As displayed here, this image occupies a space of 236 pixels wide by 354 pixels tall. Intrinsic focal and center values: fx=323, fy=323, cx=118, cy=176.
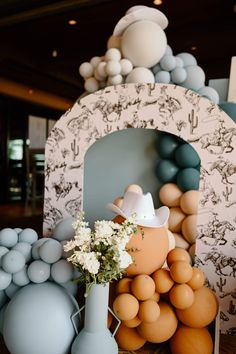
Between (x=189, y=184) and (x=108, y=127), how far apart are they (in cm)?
48

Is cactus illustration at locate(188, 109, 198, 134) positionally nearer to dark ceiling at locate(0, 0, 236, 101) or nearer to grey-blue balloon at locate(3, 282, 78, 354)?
grey-blue balloon at locate(3, 282, 78, 354)

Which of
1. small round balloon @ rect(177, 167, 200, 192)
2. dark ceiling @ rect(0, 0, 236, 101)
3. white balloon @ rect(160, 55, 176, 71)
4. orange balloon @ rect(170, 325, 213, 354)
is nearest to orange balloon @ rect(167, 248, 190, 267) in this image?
orange balloon @ rect(170, 325, 213, 354)

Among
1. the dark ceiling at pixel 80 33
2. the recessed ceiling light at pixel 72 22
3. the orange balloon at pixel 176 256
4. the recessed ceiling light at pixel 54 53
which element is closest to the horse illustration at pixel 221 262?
the orange balloon at pixel 176 256

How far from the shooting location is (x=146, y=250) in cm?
124

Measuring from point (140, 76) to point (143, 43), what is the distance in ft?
0.50

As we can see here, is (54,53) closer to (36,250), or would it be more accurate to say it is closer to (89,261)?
(36,250)

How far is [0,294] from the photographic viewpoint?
1311 mm

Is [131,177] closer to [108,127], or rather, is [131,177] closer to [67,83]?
[108,127]

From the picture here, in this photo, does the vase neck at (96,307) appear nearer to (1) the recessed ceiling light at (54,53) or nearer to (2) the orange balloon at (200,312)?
(2) the orange balloon at (200,312)

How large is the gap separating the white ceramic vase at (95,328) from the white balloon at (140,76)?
98 cm

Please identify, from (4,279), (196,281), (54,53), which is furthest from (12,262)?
(54,53)

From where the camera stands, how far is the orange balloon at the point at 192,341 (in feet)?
4.10

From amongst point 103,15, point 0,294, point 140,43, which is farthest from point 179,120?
point 103,15

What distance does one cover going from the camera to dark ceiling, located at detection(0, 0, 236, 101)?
334cm
